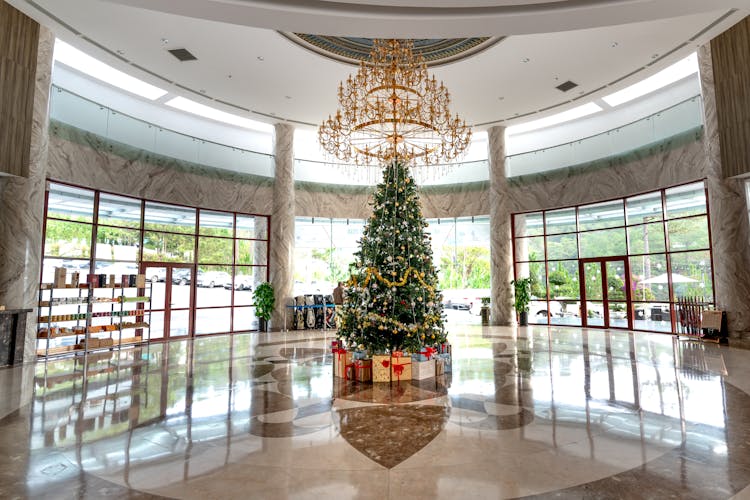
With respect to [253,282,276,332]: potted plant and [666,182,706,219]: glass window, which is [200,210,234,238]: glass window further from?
[666,182,706,219]: glass window

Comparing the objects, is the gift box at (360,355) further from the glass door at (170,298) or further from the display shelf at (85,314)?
the glass door at (170,298)

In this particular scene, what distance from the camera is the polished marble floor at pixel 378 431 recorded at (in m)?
2.98

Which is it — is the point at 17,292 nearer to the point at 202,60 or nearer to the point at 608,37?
the point at 202,60

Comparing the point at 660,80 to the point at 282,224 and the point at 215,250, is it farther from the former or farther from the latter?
the point at 215,250

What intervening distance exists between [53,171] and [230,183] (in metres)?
4.76

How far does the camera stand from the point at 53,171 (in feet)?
30.2

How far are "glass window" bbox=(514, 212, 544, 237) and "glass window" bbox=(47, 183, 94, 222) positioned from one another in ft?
42.0

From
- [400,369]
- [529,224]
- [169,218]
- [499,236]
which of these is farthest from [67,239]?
[529,224]

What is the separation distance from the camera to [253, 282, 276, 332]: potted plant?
1320 centimetres

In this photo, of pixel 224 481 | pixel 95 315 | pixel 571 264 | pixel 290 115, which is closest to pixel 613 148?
pixel 571 264

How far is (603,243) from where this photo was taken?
13.2 metres

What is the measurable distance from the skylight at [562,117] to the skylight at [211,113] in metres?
9.82

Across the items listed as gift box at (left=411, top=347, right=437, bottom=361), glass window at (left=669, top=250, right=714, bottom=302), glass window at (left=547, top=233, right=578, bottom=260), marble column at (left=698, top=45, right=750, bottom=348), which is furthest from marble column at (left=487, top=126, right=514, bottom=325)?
gift box at (left=411, top=347, right=437, bottom=361)

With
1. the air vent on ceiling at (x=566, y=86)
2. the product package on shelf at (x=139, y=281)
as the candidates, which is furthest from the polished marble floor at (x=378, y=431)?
the air vent on ceiling at (x=566, y=86)
